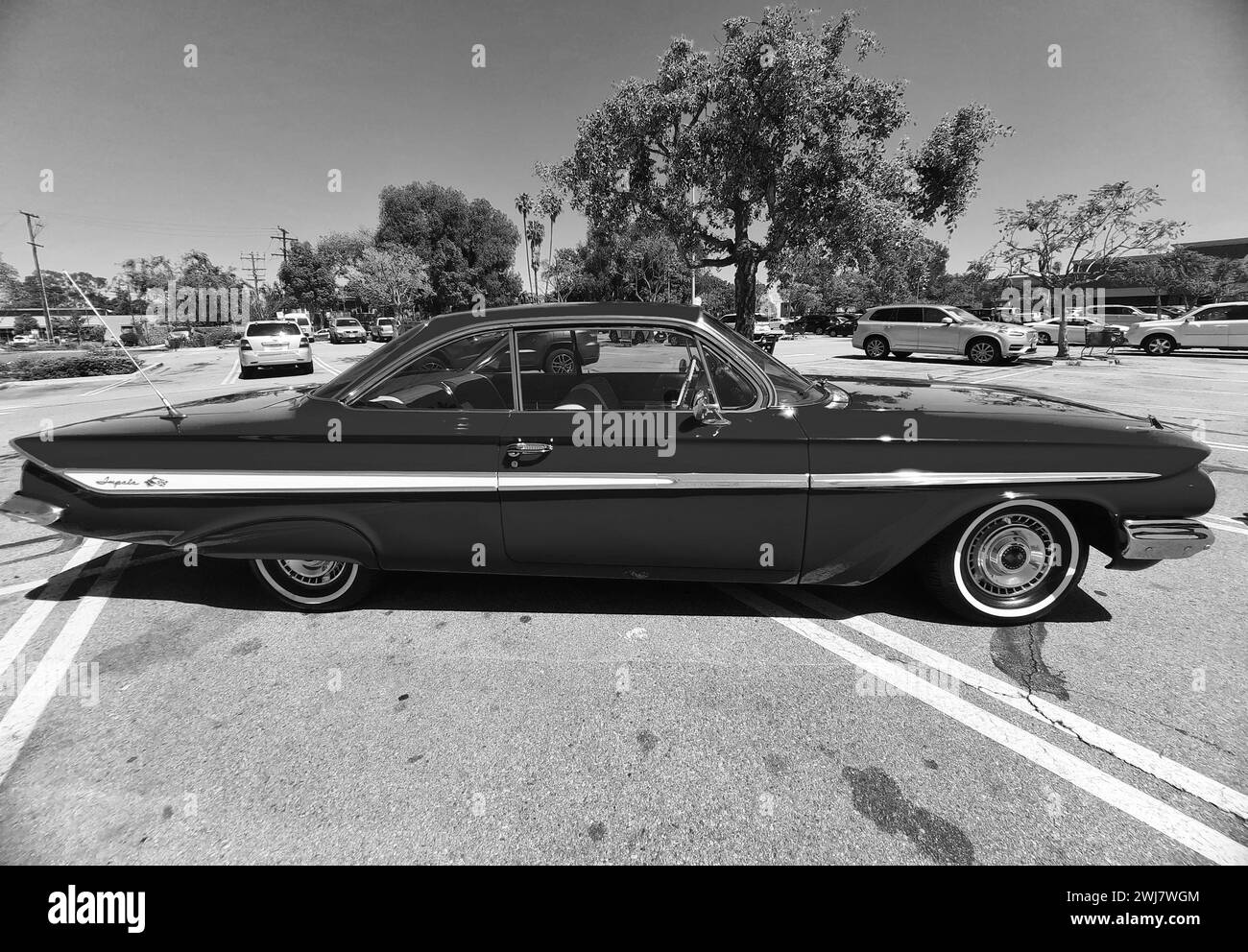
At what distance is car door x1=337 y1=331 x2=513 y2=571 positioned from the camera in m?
2.64

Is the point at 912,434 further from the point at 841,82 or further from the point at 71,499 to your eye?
the point at 841,82

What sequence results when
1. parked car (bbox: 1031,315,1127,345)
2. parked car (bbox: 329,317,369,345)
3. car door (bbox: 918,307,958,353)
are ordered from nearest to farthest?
car door (bbox: 918,307,958,353) → parked car (bbox: 1031,315,1127,345) → parked car (bbox: 329,317,369,345)

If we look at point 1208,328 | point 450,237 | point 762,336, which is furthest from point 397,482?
point 450,237

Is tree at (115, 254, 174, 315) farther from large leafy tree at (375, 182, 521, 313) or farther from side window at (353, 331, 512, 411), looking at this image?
side window at (353, 331, 512, 411)

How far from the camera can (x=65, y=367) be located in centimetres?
1619

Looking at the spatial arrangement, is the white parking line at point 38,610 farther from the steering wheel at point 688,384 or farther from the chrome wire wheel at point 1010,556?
the chrome wire wheel at point 1010,556

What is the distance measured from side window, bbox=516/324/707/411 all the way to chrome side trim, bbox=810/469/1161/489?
0.76 metres

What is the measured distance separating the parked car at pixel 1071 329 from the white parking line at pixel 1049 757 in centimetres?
2459

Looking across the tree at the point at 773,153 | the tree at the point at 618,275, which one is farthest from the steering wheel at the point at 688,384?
the tree at the point at 618,275

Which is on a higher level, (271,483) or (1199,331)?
(1199,331)

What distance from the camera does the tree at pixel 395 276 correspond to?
3253 cm

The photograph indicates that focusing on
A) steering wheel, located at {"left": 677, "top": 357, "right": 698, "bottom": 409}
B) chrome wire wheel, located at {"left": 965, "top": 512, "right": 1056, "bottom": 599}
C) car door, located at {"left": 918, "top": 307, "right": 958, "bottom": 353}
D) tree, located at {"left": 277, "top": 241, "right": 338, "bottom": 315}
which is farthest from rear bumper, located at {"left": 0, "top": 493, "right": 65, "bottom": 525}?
tree, located at {"left": 277, "top": 241, "right": 338, "bottom": 315}

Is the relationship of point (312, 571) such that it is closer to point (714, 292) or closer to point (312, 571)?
point (312, 571)

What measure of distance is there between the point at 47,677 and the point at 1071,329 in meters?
31.5
